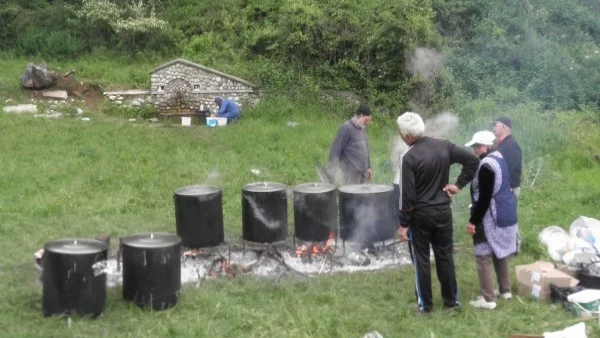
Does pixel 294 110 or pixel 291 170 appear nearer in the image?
pixel 291 170

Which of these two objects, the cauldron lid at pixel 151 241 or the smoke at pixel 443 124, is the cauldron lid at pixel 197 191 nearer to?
the cauldron lid at pixel 151 241

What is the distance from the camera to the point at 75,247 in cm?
633

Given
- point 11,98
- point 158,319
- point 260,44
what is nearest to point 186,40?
point 260,44

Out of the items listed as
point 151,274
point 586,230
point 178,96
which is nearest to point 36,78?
point 178,96

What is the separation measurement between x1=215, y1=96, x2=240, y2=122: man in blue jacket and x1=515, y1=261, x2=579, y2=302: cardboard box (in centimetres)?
981

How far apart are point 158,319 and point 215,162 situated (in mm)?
6348

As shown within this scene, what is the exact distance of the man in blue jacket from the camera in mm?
15781

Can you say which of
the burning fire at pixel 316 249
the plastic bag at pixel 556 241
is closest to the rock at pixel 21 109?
the burning fire at pixel 316 249

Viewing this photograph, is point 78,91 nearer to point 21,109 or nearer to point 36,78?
point 36,78

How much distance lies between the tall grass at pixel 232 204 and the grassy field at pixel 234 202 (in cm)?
Answer: 2

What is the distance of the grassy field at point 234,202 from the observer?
6.16 metres

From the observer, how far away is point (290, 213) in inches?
391

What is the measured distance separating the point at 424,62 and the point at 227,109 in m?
4.77

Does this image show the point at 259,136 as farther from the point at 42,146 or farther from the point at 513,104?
the point at 513,104
